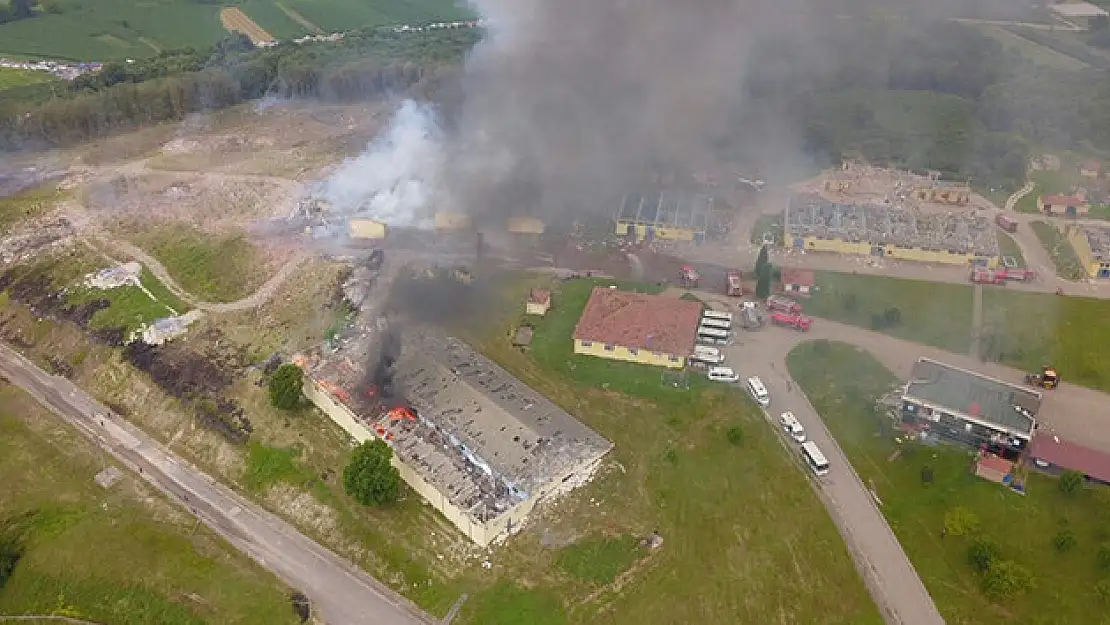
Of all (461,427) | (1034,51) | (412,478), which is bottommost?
(412,478)

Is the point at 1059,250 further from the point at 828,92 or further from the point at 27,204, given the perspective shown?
the point at 27,204

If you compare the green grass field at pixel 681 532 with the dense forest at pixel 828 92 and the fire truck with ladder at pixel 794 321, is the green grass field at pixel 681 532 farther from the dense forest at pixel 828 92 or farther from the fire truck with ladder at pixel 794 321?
the dense forest at pixel 828 92

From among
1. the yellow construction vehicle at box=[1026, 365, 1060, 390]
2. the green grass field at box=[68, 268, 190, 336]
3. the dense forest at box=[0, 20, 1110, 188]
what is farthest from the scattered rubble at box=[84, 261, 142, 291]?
the yellow construction vehicle at box=[1026, 365, 1060, 390]

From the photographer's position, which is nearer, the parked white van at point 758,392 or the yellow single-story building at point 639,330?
the parked white van at point 758,392

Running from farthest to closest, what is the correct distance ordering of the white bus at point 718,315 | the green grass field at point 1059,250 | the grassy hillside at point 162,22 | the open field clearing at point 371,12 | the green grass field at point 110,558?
the open field clearing at point 371,12 → the grassy hillside at point 162,22 → the green grass field at point 1059,250 → the white bus at point 718,315 → the green grass field at point 110,558

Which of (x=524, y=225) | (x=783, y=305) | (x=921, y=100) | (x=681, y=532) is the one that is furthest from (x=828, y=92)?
(x=681, y=532)

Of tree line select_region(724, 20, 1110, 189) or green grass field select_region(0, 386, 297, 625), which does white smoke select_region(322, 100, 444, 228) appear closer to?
green grass field select_region(0, 386, 297, 625)

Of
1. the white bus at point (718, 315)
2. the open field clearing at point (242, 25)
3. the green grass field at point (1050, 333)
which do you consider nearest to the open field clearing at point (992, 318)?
Result: the green grass field at point (1050, 333)
